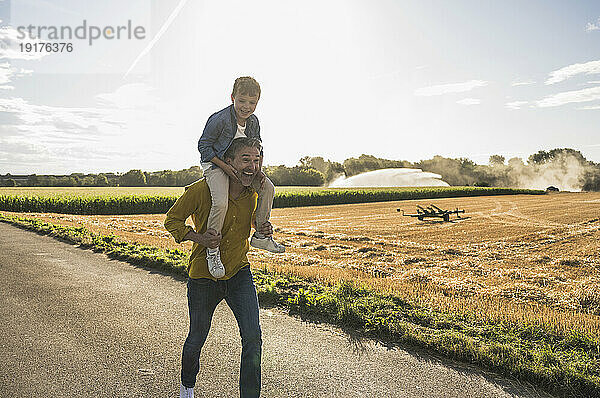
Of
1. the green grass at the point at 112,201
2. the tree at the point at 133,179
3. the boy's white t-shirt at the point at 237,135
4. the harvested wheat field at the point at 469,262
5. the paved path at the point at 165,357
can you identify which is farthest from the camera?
the tree at the point at 133,179

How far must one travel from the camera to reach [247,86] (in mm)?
3416

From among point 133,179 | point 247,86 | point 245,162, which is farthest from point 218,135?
point 133,179

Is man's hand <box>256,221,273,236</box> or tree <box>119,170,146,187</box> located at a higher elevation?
tree <box>119,170,146,187</box>

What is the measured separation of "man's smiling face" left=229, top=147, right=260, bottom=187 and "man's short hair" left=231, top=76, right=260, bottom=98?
409mm

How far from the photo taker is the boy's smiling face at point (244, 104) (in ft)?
11.3

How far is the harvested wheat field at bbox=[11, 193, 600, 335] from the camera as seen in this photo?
863 cm

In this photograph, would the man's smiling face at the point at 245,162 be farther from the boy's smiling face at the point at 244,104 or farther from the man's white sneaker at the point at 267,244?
the man's white sneaker at the point at 267,244

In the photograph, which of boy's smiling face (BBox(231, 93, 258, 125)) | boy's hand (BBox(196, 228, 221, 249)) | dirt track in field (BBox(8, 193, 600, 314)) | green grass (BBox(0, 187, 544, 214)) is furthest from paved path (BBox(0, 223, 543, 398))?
green grass (BBox(0, 187, 544, 214))

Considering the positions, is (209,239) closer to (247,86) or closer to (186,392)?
(247,86)

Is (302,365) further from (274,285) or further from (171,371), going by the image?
(274,285)

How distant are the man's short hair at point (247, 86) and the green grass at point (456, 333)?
11.7ft

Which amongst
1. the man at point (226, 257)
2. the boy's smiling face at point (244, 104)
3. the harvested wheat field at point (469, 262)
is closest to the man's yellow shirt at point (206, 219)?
the man at point (226, 257)

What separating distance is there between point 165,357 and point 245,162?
276cm

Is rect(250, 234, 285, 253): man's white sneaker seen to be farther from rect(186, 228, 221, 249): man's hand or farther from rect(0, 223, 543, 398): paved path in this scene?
rect(0, 223, 543, 398): paved path
